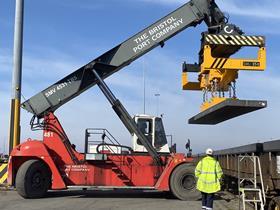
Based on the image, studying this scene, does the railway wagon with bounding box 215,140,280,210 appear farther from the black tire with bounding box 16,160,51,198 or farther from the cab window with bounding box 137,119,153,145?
the black tire with bounding box 16,160,51,198

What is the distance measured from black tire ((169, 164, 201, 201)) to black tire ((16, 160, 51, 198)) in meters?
4.09

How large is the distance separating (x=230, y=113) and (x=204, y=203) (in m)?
3.61

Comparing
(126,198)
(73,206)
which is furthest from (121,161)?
(73,206)

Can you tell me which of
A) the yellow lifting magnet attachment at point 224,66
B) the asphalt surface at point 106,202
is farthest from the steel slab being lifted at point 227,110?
the asphalt surface at point 106,202

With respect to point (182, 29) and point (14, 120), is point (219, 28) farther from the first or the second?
point (14, 120)

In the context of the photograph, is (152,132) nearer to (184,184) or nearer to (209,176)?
(184,184)

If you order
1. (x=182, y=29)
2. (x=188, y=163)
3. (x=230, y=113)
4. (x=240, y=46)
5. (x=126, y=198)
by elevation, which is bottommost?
(x=126, y=198)

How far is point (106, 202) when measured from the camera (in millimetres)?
15211

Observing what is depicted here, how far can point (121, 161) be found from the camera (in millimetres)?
16656

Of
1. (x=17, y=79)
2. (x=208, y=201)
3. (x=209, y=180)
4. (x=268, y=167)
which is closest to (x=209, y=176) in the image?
(x=209, y=180)

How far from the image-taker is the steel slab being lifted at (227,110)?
13.1 metres

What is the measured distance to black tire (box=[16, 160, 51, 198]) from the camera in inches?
622

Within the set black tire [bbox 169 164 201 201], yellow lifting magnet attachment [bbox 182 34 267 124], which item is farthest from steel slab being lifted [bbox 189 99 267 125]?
black tire [bbox 169 164 201 201]

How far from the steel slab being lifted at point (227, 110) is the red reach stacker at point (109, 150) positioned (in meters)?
1.79
